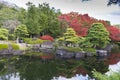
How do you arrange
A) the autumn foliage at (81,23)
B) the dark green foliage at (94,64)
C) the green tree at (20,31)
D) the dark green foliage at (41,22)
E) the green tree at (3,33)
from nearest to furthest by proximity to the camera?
the dark green foliage at (94,64) → the green tree at (3,33) → the green tree at (20,31) → the dark green foliage at (41,22) → the autumn foliage at (81,23)

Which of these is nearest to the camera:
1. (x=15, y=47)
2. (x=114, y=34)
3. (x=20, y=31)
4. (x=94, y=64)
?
(x=94, y=64)

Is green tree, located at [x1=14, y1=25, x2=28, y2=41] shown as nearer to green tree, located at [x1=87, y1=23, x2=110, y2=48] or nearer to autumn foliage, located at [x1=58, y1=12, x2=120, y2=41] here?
autumn foliage, located at [x1=58, y1=12, x2=120, y2=41]

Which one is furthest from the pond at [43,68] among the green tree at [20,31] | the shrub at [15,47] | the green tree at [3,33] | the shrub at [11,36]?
the shrub at [11,36]

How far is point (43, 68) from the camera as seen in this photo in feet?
88.7

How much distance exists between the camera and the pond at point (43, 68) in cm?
2301

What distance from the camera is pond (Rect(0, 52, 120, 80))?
2301 cm

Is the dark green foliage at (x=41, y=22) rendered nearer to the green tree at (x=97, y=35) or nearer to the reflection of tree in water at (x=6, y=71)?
the green tree at (x=97, y=35)

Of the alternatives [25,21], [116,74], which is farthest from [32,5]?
[116,74]

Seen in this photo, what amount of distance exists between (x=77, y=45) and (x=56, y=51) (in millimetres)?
3762

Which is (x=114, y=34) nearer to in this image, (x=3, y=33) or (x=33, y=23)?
(x=33, y=23)

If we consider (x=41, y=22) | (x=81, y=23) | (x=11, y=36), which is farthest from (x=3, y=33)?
(x=81, y=23)

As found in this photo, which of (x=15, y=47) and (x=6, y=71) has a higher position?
(x=15, y=47)

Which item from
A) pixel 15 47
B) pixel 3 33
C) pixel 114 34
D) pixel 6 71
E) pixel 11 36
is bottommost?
pixel 6 71

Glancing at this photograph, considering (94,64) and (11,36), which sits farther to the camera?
(11,36)
